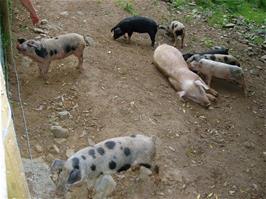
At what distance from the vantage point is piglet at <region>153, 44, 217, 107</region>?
24.1ft

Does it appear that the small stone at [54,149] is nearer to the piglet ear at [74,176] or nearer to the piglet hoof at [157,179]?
the piglet ear at [74,176]

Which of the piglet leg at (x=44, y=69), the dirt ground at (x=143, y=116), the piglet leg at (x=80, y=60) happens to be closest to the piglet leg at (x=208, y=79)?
the dirt ground at (x=143, y=116)

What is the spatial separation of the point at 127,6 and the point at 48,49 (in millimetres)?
3293

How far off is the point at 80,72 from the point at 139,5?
11.0 feet

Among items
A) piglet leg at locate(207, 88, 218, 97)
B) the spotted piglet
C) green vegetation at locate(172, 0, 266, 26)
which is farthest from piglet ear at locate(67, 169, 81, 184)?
green vegetation at locate(172, 0, 266, 26)

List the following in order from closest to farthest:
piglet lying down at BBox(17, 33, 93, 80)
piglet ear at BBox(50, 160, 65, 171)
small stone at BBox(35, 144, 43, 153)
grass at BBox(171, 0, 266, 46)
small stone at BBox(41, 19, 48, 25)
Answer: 1. piglet ear at BBox(50, 160, 65, 171)
2. small stone at BBox(35, 144, 43, 153)
3. piglet lying down at BBox(17, 33, 93, 80)
4. small stone at BBox(41, 19, 48, 25)
5. grass at BBox(171, 0, 266, 46)

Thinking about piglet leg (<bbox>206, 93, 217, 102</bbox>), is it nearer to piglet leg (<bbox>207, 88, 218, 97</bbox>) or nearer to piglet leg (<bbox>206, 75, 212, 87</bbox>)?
piglet leg (<bbox>207, 88, 218, 97</bbox>)

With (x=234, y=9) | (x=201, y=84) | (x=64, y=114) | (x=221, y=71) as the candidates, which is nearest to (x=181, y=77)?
(x=201, y=84)

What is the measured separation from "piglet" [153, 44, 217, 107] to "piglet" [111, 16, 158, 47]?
1.58 feet

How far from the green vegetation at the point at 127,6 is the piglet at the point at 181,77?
1.58 metres

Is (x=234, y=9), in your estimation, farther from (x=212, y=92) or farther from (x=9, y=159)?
(x=9, y=159)

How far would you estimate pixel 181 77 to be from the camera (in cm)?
759

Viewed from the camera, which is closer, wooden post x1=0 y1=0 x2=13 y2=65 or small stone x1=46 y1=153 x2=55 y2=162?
small stone x1=46 y1=153 x2=55 y2=162

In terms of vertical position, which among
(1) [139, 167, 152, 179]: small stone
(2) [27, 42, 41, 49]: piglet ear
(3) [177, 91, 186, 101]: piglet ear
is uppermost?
(2) [27, 42, 41, 49]: piglet ear
